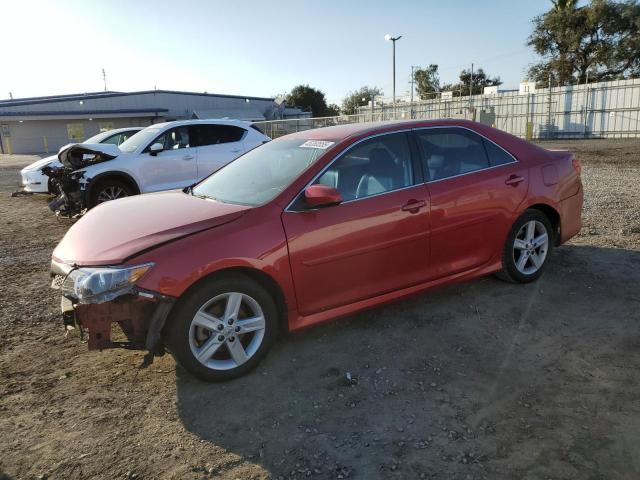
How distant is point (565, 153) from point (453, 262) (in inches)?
76.8

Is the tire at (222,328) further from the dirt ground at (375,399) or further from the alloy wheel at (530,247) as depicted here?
the alloy wheel at (530,247)

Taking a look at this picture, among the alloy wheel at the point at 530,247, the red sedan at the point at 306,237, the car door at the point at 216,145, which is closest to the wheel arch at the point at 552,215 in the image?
the red sedan at the point at 306,237

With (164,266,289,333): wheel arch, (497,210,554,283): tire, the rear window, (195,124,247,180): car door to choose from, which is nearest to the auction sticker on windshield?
(164,266,289,333): wheel arch

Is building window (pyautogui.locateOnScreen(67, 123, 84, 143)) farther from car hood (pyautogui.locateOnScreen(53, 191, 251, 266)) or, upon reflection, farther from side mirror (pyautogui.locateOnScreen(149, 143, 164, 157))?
car hood (pyautogui.locateOnScreen(53, 191, 251, 266))

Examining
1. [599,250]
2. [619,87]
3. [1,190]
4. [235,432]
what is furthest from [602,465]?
[619,87]

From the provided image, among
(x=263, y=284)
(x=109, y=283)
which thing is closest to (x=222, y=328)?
(x=263, y=284)

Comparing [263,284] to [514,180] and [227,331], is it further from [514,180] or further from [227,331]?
[514,180]

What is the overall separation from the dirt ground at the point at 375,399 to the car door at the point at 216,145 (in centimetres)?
490

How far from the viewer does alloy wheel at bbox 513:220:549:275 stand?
15.5 ft

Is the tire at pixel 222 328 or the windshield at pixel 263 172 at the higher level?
the windshield at pixel 263 172

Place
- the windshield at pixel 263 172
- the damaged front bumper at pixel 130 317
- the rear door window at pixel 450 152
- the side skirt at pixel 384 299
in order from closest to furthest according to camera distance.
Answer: the damaged front bumper at pixel 130 317 < the side skirt at pixel 384 299 < the windshield at pixel 263 172 < the rear door window at pixel 450 152

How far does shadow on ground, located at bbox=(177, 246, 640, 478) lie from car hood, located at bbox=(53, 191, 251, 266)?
1.00 meters

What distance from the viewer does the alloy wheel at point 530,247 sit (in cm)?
474

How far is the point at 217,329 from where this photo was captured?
3.26 metres
